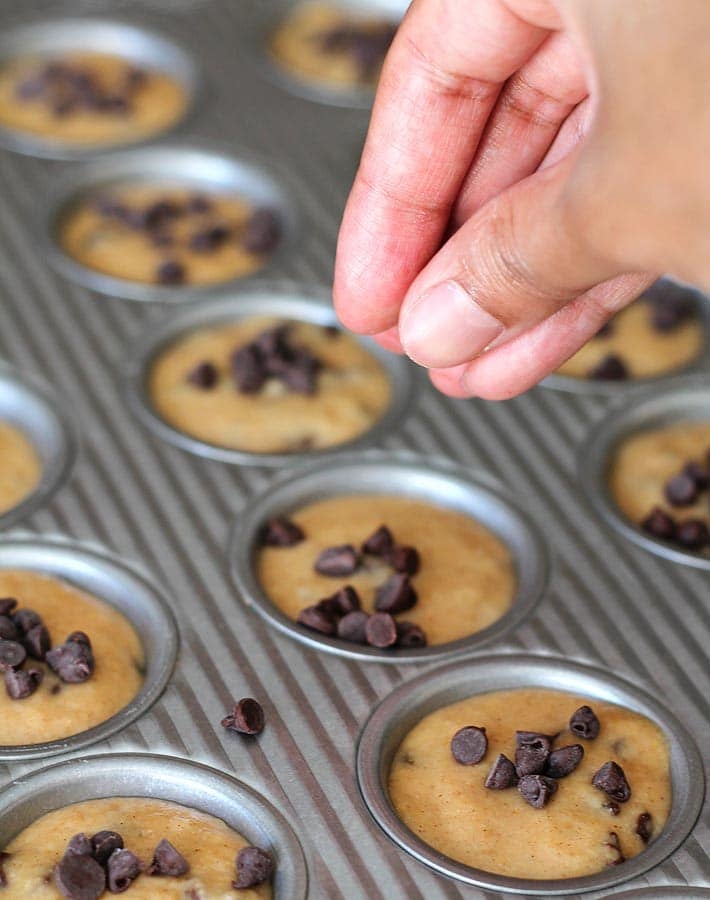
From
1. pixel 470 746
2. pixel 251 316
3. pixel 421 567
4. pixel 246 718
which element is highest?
pixel 251 316

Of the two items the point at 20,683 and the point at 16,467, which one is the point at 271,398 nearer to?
the point at 16,467

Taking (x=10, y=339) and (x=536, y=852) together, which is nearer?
(x=536, y=852)

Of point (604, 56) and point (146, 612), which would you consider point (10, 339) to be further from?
point (604, 56)

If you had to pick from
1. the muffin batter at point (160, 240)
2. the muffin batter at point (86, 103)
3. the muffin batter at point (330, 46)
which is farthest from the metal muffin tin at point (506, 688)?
the muffin batter at point (330, 46)

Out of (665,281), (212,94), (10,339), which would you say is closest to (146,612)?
(10,339)

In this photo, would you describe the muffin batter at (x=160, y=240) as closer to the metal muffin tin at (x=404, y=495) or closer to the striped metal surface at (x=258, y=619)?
the striped metal surface at (x=258, y=619)

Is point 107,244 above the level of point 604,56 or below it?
above

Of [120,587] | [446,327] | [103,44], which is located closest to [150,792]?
[120,587]
